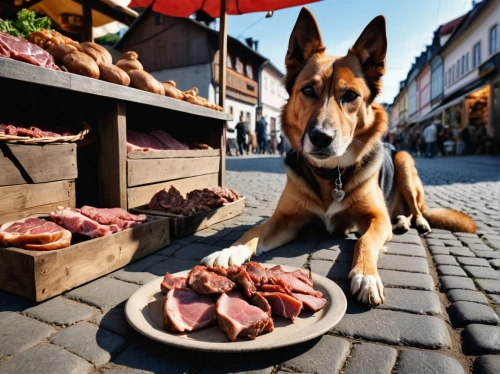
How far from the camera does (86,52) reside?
332 centimetres

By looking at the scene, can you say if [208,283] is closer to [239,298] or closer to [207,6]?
[239,298]

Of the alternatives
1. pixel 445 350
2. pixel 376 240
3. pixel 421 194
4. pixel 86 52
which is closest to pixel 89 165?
pixel 86 52

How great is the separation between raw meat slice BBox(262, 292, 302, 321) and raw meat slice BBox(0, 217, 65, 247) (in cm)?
133

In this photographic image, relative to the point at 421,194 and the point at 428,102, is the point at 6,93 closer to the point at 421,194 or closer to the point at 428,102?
the point at 421,194

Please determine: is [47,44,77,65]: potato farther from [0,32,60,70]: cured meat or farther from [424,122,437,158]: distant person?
[424,122,437,158]: distant person

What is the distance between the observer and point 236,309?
1540mm

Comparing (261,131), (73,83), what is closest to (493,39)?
(261,131)

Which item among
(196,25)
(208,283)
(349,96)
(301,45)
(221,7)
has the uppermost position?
(196,25)

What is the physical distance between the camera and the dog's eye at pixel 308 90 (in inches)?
117

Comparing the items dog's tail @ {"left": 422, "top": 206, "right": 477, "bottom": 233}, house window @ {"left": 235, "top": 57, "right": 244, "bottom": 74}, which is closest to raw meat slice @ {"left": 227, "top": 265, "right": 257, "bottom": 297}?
dog's tail @ {"left": 422, "top": 206, "right": 477, "bottom": 233}

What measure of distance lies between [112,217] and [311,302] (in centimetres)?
169

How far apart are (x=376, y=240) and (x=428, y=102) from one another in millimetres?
40862

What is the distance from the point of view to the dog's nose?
2557 mm

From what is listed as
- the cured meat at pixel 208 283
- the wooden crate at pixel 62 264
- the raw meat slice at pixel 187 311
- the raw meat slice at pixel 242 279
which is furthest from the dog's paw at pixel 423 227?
the wooden crate at pixel 62 264
